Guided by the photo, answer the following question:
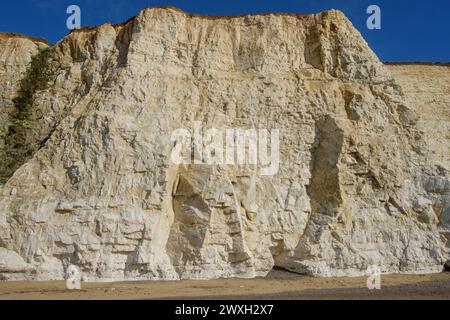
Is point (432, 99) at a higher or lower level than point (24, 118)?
higher

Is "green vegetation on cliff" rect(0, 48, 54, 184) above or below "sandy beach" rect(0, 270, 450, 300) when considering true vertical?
above

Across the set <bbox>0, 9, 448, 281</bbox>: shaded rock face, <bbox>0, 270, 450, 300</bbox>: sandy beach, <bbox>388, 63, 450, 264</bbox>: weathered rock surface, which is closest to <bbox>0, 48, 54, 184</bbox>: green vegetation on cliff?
<bbox>0, 9, 448, 281</bbox>: shaded rock face

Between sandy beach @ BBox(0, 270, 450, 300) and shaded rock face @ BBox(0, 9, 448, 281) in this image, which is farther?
shaded rock face @ BBox(0, 9, 448, 281)

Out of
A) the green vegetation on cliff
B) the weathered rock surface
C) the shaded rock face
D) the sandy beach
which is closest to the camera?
the sandy beach

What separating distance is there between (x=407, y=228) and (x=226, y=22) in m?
11.6

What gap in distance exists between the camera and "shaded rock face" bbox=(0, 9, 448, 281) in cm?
1816

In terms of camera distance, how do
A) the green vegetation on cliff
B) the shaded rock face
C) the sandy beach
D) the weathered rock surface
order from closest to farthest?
the sandy beach, the shaded rock face, the green vegetation on cliff, the weathered rock surface

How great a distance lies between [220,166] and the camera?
19.7m

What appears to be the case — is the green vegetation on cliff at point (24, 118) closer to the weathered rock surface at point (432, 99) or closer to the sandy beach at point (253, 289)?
the sandy beach at point (253, 289)

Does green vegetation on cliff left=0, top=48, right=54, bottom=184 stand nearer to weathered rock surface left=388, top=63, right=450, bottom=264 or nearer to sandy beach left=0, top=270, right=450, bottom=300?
sandy beach left=0, top=270, right=450, bottom=300

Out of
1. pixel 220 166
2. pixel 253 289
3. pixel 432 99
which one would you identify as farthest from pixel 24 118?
pixel 432 99

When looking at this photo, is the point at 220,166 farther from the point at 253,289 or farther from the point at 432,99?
the point at 432,99

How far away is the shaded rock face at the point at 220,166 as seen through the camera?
59.6 feet

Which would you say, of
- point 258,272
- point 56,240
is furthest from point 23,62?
point 258,272
